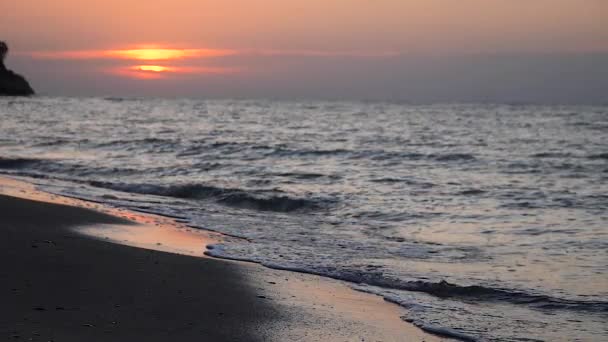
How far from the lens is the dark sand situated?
5.36 m

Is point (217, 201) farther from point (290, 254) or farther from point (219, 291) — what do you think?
point (219, 291)

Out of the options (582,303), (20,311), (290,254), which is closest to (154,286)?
(20,311)

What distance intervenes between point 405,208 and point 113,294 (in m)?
8.95

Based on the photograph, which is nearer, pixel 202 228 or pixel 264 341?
pixel 264 341

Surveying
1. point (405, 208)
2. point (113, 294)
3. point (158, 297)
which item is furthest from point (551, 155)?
point (113, 294)

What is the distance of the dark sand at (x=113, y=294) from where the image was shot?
536 centimetres

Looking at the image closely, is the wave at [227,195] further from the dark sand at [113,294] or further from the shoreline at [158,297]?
the dark sand at [113,294]

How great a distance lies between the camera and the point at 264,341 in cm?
559

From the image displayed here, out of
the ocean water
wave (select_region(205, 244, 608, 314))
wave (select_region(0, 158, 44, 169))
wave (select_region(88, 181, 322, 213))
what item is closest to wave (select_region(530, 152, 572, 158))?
the ocean water

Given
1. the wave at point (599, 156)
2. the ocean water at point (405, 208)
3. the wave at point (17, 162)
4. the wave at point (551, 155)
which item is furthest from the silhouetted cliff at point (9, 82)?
the wave at point (599, 156)

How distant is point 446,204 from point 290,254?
625 centimetres

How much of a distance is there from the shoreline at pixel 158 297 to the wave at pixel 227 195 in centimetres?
554

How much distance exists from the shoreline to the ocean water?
1.94ft

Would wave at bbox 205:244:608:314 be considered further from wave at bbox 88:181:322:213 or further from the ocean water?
wave at bbox 88:181:322:213
